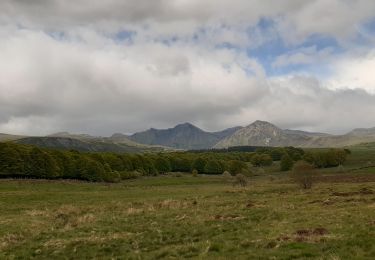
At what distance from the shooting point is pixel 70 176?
128 m

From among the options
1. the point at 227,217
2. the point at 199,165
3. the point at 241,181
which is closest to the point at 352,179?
the point at 241,181

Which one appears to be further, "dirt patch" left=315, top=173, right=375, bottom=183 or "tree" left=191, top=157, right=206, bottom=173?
"tree" left=191, top=157, right=206, bottom=173

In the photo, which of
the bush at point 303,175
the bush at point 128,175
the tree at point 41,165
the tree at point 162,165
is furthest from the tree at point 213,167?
the bush at point 303,175

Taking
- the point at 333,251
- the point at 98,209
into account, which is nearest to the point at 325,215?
the point at 333,251

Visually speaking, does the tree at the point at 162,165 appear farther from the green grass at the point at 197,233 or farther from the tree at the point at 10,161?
the green grass at the point at 197,233

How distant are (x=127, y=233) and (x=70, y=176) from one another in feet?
333

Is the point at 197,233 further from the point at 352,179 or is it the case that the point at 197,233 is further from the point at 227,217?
the point at 352,179

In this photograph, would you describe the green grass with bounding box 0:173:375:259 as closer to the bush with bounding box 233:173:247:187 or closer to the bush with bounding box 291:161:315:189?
the bush with bounding box 291:161:315:189

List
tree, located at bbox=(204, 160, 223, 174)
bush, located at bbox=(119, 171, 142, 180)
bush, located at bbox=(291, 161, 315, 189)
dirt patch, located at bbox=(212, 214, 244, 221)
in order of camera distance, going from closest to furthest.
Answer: dirt patch, located at bbox=(212, 214, 244, 221), bush, located at bbox=(291, 161, 315, 189), bush, located at bbox=(119, 171, 142, 180), tree, located at bbox=(204, 160, 223, 174)

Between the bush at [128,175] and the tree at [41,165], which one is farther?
the bush at [128,175]

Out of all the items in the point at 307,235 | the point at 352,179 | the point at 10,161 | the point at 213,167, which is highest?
the point at 10,161

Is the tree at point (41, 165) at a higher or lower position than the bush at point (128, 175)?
higher

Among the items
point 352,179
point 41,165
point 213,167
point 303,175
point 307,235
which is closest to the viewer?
point 307,235

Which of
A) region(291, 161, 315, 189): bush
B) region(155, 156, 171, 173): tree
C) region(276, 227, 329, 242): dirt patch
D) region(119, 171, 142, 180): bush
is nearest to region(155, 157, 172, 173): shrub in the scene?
region(155, 156, 171, 173): tree
